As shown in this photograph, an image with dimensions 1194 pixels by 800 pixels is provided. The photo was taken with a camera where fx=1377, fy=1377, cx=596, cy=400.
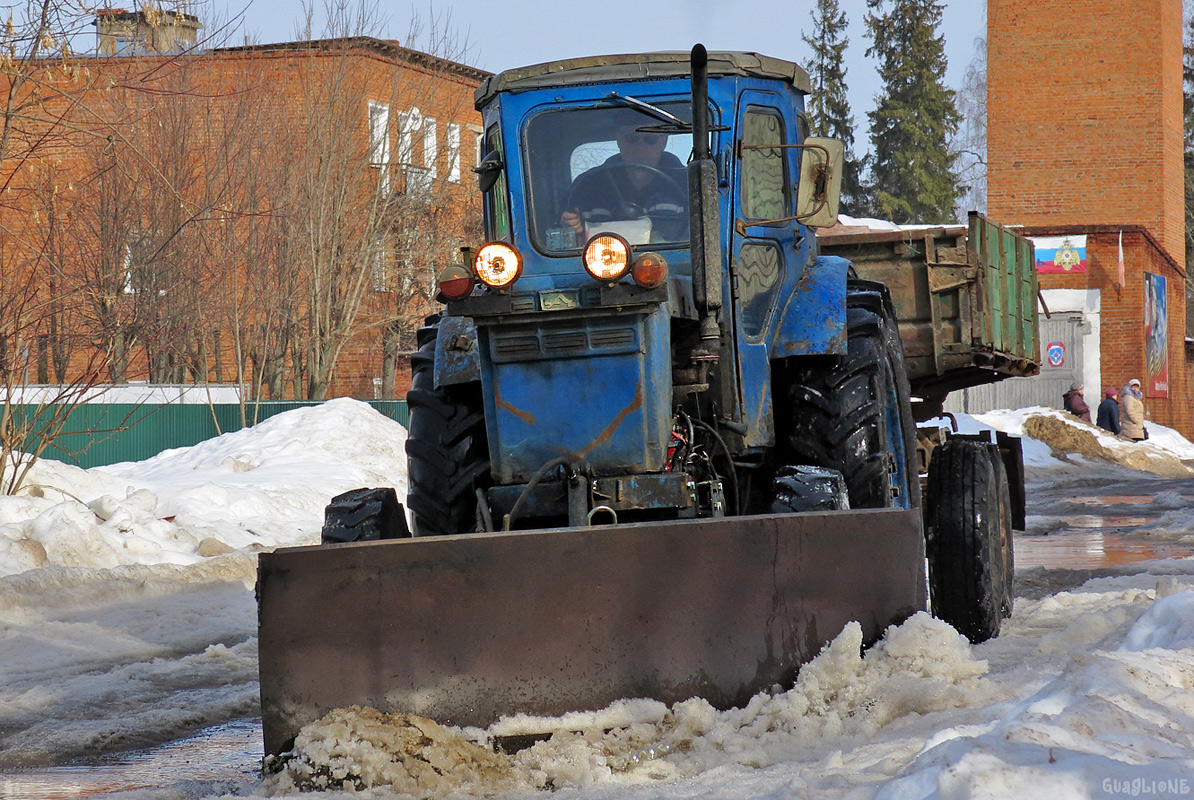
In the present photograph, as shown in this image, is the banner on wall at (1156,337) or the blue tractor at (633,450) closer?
the blue tractor at (633,450)

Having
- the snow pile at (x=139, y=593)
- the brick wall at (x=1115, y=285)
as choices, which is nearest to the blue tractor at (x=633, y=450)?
the snow pile at (x=139, y=593)

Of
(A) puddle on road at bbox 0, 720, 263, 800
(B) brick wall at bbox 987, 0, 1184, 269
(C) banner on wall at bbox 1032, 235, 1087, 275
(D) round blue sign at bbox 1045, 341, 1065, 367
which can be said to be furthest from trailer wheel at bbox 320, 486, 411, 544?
(B) brick wall at bbox 987, 0, 1184, 269

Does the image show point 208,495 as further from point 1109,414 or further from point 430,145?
point 1109,414

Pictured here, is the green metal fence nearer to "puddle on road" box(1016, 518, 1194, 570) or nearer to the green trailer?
"puddle on road" box(1016, 518, 1194, 570)

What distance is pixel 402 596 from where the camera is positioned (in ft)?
14.2

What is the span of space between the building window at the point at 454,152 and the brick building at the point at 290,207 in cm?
6

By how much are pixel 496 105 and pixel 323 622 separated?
2.48 metres

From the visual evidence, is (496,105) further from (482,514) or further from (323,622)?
(323,622)

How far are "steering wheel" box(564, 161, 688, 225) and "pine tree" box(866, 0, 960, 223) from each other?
4792 cm

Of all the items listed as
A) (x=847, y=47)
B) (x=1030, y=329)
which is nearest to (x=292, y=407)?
(x=1030, y=329)

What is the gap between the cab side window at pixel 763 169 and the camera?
18.8 ft

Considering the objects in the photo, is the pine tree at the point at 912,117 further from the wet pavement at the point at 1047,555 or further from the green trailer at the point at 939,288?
the green trailer at the point at 939,288

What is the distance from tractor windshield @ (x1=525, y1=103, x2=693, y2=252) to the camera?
5.54 m

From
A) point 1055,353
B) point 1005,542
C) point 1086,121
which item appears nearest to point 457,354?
point 1005,542
